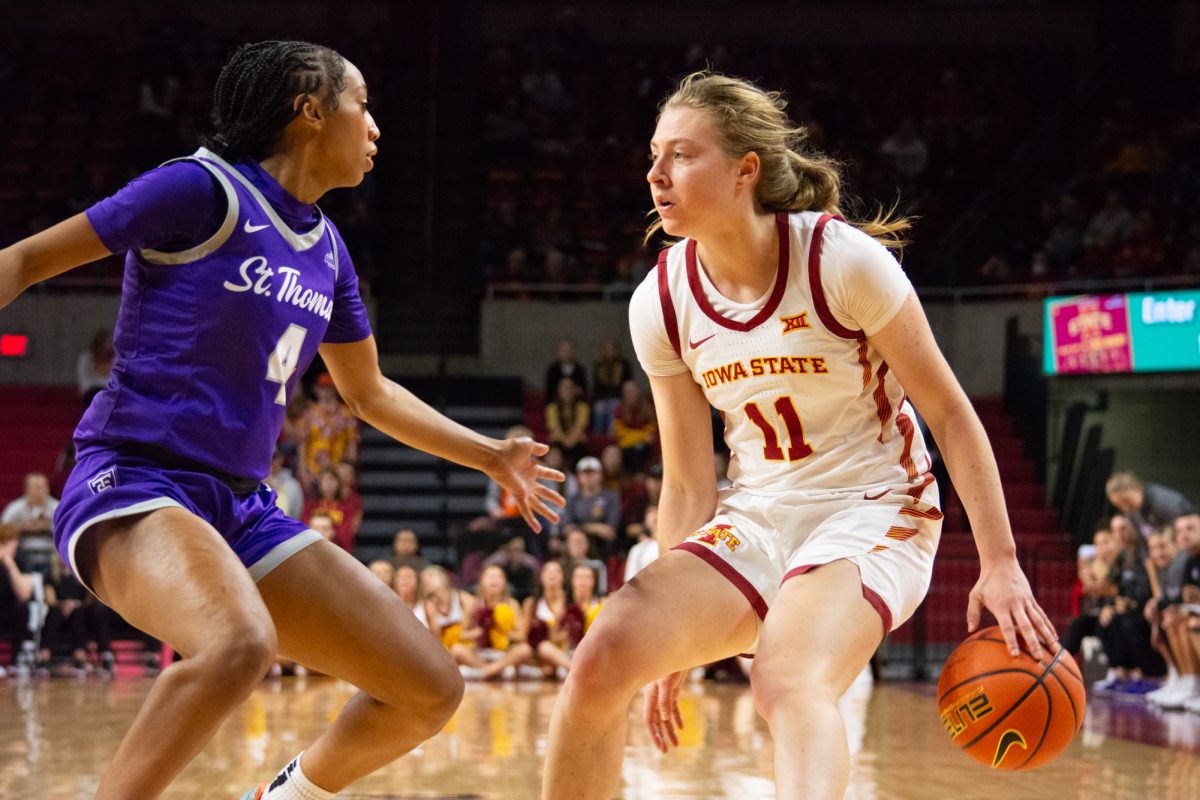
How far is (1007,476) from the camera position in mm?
14430

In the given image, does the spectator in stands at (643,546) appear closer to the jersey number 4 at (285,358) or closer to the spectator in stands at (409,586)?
the spectator in stands at (409,586)

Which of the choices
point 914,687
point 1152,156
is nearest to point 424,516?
point 914,687

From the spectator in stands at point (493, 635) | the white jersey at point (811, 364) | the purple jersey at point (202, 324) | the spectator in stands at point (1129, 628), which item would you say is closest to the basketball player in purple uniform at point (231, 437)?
the purple jersey at point (202, 324)

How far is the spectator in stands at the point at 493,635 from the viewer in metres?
10.6

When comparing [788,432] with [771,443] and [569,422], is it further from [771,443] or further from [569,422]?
[569,422]

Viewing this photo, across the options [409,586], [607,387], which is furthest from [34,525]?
[607,387]

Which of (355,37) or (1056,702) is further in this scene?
(355,37)

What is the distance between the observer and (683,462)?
12.2ft

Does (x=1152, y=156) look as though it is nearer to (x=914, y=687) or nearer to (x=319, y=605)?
(x=914, y=687)

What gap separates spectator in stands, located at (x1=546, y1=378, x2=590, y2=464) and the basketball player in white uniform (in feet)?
31.8

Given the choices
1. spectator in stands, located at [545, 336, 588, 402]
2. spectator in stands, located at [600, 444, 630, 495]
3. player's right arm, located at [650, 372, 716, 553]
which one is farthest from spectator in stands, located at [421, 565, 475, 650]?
player's right arm, located at [650, 372, 716, 553]

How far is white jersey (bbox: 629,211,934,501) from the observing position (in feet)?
11.2

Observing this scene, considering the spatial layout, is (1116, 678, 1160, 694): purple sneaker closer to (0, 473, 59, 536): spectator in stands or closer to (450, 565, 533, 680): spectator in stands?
(450, 565, 533, 680): spectator in stands

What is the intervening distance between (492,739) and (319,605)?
4017 millimetres
